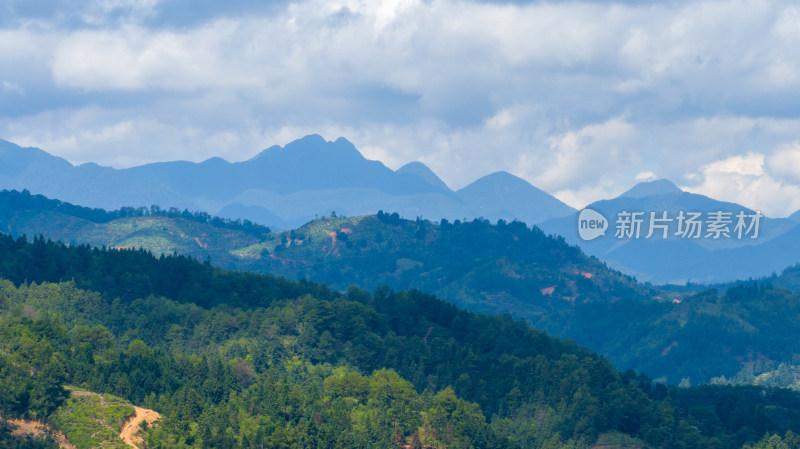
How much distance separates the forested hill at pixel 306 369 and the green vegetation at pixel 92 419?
0.98 m

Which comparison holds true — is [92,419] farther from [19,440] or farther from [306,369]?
[306,369]

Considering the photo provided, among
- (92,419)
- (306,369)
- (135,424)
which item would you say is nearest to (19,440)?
(92,419)

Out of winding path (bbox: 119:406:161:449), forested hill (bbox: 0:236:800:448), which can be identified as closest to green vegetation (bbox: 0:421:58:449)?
forested hill (bbox: 0:236:800:448)

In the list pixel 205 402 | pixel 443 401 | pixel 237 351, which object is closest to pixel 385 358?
pixel 237 351

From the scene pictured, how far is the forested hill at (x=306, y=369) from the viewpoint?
3735 inches

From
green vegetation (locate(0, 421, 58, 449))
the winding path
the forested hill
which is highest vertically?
the forested hill

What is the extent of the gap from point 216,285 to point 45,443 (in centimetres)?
7749

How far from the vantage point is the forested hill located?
9488cm

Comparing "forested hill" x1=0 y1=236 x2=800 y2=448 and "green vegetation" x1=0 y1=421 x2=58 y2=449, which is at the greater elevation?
"forested hill" x1=0 y1=236 x2=800 y2=448

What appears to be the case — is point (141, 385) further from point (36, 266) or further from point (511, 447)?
point (36, 266)

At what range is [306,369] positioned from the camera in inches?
5069

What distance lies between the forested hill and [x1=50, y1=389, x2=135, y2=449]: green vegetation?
978 millimetres

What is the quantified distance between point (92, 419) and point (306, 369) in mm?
43572

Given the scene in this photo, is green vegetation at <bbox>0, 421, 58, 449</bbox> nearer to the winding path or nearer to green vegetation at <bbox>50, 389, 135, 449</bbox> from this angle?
green vegetation at <bbox>50, 389, 135, 449</bbox>
